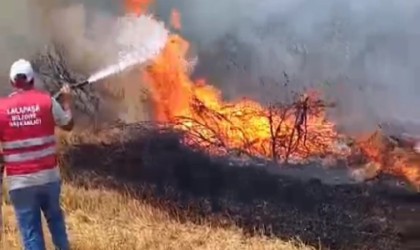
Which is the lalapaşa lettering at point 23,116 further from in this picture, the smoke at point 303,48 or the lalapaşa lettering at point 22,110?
the smoke at point 303,48

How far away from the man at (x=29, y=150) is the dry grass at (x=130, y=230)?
1195 mm

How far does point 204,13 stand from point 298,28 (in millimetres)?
1666

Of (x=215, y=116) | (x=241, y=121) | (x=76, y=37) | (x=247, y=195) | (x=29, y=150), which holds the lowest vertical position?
(x=247, y=195)

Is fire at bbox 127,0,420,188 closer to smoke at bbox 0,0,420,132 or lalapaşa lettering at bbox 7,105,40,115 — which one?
smoke at bbox 0,0,420,132

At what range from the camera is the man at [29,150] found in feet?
22.8

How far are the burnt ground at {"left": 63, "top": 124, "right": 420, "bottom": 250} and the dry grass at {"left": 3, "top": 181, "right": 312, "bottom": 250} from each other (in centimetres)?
61

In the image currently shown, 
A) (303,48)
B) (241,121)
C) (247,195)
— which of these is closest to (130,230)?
(247,195)

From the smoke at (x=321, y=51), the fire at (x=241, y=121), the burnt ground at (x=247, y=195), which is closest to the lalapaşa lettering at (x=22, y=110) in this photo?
the burnt ground at (x=247, y=195)

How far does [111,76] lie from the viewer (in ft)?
45.8

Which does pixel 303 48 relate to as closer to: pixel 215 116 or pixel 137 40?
pixel 215 116

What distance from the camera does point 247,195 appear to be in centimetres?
1162

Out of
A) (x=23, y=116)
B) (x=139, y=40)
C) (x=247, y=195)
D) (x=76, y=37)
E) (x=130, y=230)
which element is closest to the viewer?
(x=23, y=116)

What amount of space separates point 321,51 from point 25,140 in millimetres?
6276

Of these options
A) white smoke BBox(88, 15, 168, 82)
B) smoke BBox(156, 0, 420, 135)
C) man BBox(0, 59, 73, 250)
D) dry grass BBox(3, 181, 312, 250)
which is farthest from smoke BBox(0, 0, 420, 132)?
man BBox(0, 59, 73, 250)
